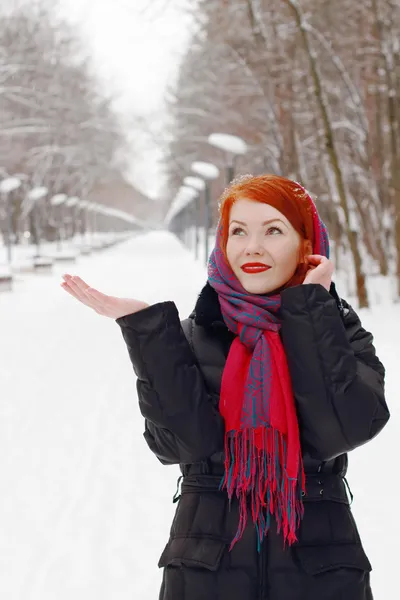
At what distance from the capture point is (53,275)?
23.2m

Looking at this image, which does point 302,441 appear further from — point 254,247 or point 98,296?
point 98,296

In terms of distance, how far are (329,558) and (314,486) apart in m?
0.16

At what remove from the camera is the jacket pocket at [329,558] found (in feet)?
5.00

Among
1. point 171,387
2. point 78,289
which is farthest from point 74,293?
point 171,387

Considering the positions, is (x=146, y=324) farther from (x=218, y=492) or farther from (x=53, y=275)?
(x=53, y=275)

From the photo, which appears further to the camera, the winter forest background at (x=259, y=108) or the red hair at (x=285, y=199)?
the winter forest background at (x=259, y=108)

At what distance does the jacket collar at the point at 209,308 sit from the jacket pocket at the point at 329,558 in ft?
1.81

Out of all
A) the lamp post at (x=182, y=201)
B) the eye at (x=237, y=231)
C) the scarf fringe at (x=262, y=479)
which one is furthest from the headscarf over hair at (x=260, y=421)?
the lamp post at (x=182, y=201)

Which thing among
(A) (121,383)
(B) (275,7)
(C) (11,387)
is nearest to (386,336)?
(A) (121,383)

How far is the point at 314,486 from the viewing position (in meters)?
1.61

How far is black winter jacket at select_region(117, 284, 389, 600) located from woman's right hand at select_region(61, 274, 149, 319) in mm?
24

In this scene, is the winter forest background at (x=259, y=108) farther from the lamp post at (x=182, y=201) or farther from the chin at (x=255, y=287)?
the chin at (x=255, y=287)

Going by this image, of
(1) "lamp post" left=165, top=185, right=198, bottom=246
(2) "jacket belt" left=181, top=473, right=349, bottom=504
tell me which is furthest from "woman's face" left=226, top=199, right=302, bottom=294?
(1) "lamp post" left=165, top=185, right=198, bottom=246

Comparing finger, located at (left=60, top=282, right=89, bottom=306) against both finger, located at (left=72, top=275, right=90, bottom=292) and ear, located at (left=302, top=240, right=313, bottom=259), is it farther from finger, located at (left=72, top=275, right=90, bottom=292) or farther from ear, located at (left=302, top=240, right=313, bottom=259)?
ear, located at (left=302, top=240, right=313, bottom=259)
